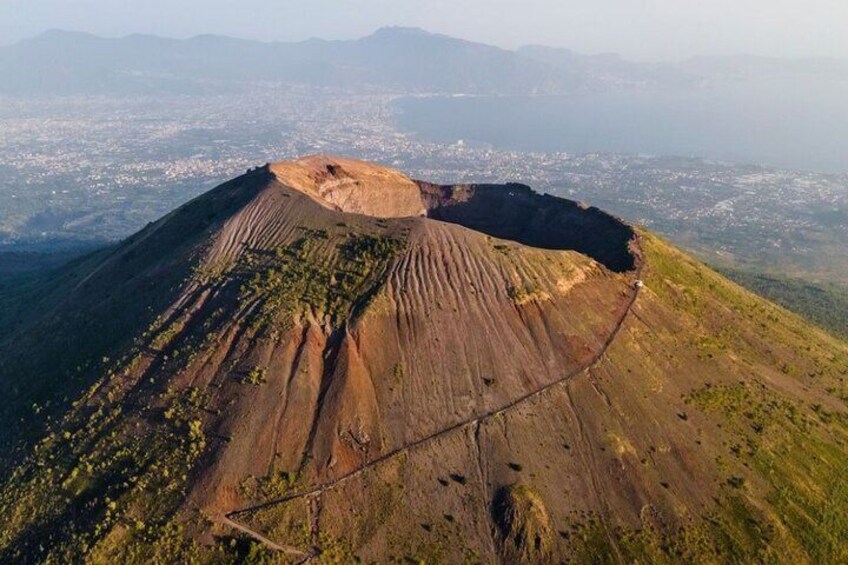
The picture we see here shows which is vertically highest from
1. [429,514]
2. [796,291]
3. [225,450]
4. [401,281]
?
[401,281]

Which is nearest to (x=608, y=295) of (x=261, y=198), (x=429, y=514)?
(x=429, y=514)

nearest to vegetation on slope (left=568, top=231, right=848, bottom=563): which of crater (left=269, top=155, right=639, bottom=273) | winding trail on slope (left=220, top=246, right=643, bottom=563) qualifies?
crater (left=269, top=155, right=639, bottom=273)

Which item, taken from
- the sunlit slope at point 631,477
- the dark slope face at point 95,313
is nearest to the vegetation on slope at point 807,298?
the sunlit slope at point 631,477

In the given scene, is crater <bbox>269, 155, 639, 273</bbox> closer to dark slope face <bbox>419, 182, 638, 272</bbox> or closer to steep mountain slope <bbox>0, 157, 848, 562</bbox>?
dark slope face <bbox>419, 182, 638, 272</bbox>

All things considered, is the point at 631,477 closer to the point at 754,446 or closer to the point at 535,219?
the point at 754,446

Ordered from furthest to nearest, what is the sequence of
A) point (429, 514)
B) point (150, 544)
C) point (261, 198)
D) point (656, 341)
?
point (261, 198) → point (656, 341) → point (429, 514) → point (150, 544)

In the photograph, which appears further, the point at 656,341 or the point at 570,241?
the point at 570,241

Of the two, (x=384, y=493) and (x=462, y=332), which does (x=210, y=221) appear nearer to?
(x=462, y=332)

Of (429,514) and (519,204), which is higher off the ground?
(519,204)
